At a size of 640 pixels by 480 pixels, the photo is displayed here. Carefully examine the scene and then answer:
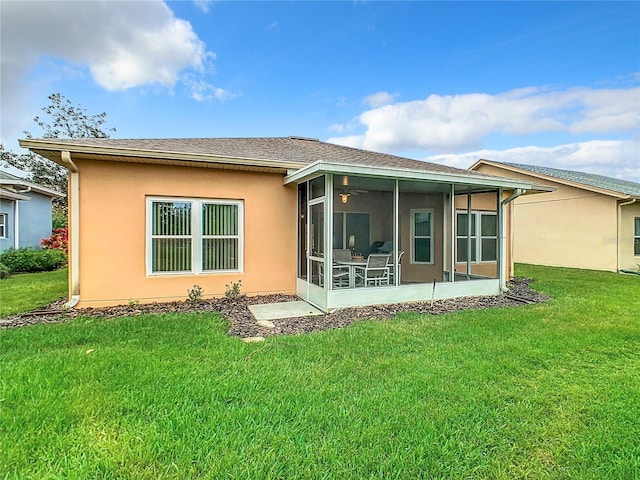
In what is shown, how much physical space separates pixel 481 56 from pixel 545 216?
7.62m

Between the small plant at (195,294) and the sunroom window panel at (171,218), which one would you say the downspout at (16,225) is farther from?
the small plant at (195,294)

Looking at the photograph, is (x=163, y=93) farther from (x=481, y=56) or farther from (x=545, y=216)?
(x=545, y=216)

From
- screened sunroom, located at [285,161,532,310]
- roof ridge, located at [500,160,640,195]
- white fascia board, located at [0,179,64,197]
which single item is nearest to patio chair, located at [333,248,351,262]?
screened sunroom, located at [285,161,532,310]

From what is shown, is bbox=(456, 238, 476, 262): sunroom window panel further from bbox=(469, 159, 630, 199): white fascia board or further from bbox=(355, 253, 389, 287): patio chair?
bbox=(469, 159, 630, 199): white fascia board

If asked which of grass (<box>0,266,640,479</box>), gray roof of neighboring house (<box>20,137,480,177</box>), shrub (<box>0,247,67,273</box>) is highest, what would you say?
gray roof of neighboring house (<box>20,137,480,177</box>)

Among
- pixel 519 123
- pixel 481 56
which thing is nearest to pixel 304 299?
pixel 481 56

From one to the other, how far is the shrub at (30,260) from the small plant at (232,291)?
9.74 meters

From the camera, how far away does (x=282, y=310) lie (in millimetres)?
6598

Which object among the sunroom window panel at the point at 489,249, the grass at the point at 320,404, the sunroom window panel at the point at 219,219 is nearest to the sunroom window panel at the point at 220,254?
the sunroom window panel at the point at 219,219

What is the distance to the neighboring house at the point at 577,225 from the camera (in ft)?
42.6

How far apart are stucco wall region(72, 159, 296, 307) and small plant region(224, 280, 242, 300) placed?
92mm

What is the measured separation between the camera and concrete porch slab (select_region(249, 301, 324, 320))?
243 inches

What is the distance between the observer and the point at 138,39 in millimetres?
9172

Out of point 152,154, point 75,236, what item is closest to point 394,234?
point 152,154
